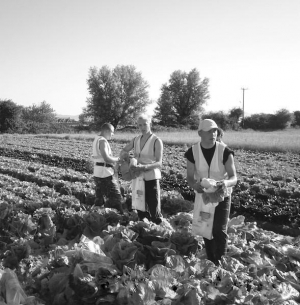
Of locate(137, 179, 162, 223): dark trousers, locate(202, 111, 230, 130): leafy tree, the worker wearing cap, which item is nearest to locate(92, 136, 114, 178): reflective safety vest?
locate(137, 179, 162, 223): dark trousers

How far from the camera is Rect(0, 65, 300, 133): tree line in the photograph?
4594 centimetres

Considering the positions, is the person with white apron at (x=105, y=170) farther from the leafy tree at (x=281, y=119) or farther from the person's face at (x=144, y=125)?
the leafy tree at (x=281, y=119)

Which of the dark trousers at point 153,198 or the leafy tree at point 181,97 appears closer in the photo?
the dark trousers at point 153,198

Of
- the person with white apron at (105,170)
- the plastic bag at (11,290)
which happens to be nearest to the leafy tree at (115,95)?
the person with white apron at (105,170)

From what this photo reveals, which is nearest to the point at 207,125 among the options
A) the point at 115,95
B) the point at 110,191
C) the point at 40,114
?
the point at 110,191

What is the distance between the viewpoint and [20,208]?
552 centimetres

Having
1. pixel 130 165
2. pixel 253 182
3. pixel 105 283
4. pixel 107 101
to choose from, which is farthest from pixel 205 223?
pixel 107 101

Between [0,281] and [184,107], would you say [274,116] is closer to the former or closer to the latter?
[184,107]

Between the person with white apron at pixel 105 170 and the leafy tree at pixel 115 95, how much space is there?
1819 inches

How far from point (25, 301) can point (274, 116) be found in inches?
1863

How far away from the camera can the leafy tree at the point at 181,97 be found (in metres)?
56.2

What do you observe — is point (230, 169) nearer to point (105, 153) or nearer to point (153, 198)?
point (153, 198)

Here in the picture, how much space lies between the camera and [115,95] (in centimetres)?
5234

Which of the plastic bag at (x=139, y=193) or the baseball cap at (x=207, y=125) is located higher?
the baseball cap at (x=207, y=125)
